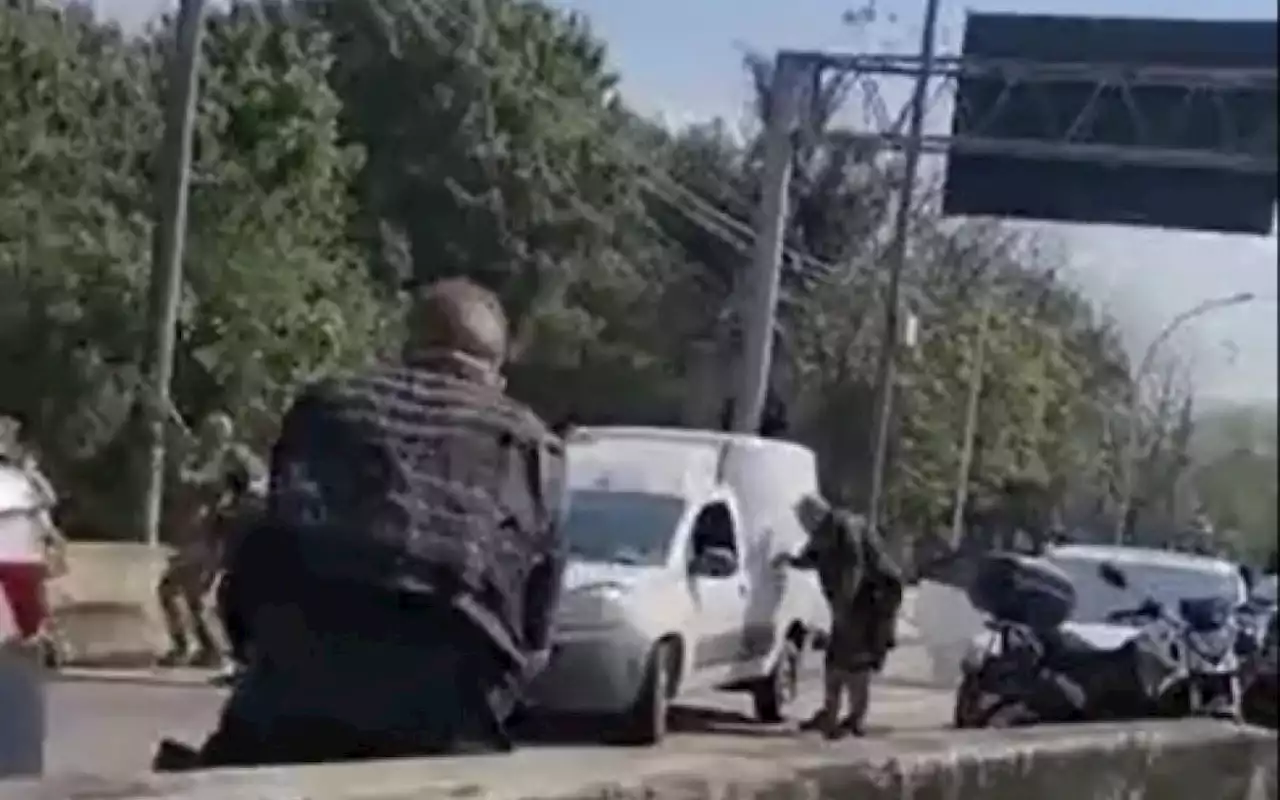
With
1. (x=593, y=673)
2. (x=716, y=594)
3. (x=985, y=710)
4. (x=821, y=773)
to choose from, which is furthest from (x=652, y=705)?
(x=821, y=773)

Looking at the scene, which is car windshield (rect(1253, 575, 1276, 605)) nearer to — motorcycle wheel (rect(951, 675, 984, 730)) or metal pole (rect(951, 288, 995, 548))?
motorcycle wheel (rect(951, 675, 984, 730))

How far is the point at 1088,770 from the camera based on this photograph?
720 centimetres

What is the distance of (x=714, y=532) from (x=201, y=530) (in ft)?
11.5

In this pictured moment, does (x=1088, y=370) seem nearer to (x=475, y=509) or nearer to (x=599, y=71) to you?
(x=599, y=71)

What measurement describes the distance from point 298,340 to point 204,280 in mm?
182

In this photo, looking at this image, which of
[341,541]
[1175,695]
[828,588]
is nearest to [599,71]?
[341,541]

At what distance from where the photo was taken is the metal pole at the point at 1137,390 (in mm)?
6056

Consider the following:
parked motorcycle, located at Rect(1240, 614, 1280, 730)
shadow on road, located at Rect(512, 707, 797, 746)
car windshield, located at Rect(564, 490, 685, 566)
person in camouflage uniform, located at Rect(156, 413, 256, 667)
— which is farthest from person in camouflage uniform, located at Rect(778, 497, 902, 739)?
parked motorcycle, located at Rect(1240, 614, 1280, 730)

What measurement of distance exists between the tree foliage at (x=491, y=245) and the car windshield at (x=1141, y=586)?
1623 millimetres

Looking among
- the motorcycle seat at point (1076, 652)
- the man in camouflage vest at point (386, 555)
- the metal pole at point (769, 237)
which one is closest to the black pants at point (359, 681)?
the man in camouflage vest at point (386, 555)

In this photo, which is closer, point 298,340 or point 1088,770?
point 298,340

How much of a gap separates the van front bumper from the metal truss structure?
3.97 feet

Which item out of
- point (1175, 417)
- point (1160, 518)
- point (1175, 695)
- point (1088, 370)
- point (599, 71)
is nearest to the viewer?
point (599, 71)

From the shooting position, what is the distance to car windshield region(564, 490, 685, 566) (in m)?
6.94
